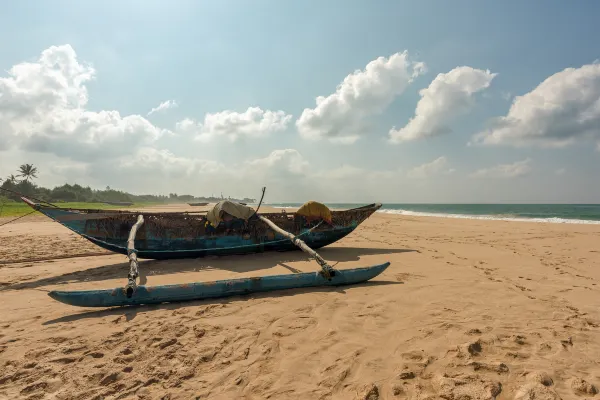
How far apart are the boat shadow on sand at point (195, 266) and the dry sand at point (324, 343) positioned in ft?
0.68

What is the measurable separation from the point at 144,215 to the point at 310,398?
7.70m

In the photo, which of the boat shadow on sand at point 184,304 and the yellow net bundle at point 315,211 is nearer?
the boat shadow on sand at point 184,304

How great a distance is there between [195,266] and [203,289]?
3.05 metres

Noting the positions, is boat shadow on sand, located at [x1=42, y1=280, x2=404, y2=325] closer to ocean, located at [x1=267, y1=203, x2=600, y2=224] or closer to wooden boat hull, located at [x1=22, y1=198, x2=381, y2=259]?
wooden boat hull, located at [x1=22, y1=198, x2=381, y2=259]

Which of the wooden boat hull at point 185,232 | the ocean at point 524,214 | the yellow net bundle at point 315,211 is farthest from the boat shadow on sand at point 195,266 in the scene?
the ocean at point 524,214

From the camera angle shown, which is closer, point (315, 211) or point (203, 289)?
point (203, 289)

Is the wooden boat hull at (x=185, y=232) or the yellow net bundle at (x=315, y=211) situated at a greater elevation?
the yellow net bundle at (x=315, y=211)

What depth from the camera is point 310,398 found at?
247cm

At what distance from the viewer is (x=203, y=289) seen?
477 centimetres

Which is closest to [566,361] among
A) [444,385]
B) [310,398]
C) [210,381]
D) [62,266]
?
[444,385]

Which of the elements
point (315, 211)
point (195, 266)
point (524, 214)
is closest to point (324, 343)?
point (195, 266)

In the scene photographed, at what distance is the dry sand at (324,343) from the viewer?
102 inches

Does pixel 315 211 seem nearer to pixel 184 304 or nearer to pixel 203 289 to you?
pixel 203 289

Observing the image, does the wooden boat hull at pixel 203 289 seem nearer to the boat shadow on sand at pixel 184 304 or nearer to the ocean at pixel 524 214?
the boat shadow on sand at pixel 184 304
